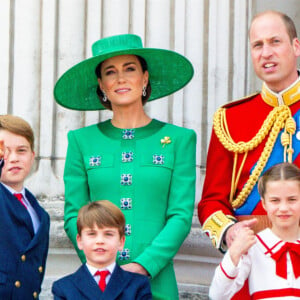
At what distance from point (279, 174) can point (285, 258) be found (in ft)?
1.12

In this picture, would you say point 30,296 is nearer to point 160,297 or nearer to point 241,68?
point 160,297

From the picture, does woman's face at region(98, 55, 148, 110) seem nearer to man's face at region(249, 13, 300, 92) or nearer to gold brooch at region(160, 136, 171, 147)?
gold brooch at region(160, 136, 171, 147)

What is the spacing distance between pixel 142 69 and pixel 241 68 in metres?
1.23

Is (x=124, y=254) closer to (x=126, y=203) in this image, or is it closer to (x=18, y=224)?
(x=126, y=203)

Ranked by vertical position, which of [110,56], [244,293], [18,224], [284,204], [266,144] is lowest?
[244,293]

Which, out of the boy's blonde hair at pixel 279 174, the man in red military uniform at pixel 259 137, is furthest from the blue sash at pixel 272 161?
the boy's blonde hair at pixel 279 174

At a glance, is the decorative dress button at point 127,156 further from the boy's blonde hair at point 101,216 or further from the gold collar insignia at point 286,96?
the gold collar insignia at point 286,96

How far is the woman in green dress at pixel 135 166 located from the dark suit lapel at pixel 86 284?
229 millimetres

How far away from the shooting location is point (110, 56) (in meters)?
4.45

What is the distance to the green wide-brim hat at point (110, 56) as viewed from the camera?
4461 mm

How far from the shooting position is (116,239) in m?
4.03

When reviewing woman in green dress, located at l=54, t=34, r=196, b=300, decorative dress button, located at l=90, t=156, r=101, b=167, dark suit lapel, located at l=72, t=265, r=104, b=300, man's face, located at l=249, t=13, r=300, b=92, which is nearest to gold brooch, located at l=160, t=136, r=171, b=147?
woman in green dress, located at l=54, t=34, r=196, b=300

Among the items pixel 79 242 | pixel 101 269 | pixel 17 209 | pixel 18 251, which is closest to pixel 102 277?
pixel 101 269

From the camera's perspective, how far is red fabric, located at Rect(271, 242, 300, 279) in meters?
3.91
